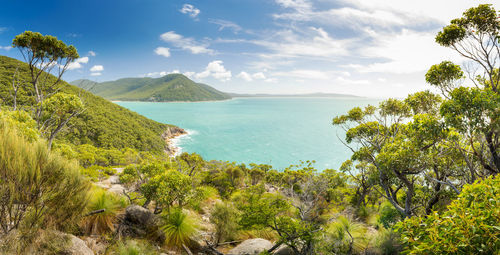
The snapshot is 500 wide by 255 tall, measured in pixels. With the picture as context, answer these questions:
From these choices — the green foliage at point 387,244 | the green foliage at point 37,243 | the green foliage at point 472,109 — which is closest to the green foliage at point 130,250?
the green foliage at point 37,243

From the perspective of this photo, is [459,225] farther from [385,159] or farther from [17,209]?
[17,209]

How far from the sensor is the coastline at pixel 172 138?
65.6 meters

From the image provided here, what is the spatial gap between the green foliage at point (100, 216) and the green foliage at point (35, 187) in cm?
194

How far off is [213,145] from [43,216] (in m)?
74.0

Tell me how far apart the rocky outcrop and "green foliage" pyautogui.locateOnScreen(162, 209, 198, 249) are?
19.7 inches

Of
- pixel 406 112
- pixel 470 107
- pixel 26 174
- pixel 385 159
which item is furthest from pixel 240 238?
pixel 406 112

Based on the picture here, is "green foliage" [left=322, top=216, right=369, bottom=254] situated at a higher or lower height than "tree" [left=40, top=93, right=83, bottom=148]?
lower

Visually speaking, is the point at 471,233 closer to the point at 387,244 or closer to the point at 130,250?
the point at 130,250

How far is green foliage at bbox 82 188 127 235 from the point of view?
732 centimetres

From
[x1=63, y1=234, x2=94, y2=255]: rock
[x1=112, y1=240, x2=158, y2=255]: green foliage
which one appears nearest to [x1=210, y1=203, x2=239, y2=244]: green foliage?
[x1=112, y1=240, x2=158, y2=255]: green foliage

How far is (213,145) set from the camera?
7794cm

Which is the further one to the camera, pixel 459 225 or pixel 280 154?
pixel 280 154

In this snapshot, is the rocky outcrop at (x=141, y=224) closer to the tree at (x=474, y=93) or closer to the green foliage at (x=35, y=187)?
the green foliage at (x=35, y=187)

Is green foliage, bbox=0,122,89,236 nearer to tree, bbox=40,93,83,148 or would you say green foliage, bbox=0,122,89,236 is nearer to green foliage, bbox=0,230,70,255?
green foliage, bbox=0,230,70,255
